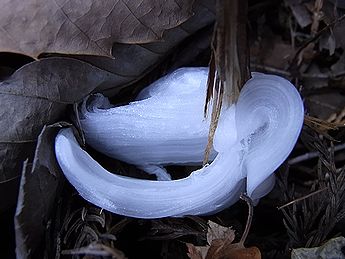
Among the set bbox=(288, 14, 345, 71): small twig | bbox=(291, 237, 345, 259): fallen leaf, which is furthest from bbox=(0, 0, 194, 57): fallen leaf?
bbox=(291, 237, 345, 259): fallen leaf

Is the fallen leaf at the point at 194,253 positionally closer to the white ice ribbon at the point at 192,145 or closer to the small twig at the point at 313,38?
the white ice ribbon at the point at 192,145

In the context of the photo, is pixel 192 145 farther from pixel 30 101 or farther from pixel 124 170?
pixel 30 101

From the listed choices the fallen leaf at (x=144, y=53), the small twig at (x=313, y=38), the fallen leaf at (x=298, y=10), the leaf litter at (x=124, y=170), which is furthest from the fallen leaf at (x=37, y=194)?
the fallen leaf at (x=298, y=10)

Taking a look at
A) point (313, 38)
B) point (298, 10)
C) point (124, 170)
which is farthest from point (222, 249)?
point (298, 10)

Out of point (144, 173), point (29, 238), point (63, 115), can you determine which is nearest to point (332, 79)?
point (144, 173)

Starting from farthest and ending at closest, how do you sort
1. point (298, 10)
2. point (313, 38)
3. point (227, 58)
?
point (298, 10), point (313, 38), point (227, 58)

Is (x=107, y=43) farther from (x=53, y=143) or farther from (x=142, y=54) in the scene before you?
(x=53, y=143)

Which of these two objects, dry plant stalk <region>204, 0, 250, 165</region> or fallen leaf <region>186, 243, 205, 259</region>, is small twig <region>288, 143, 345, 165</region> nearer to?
dry plant stalk <region>204, 0, 250, 165</region>
